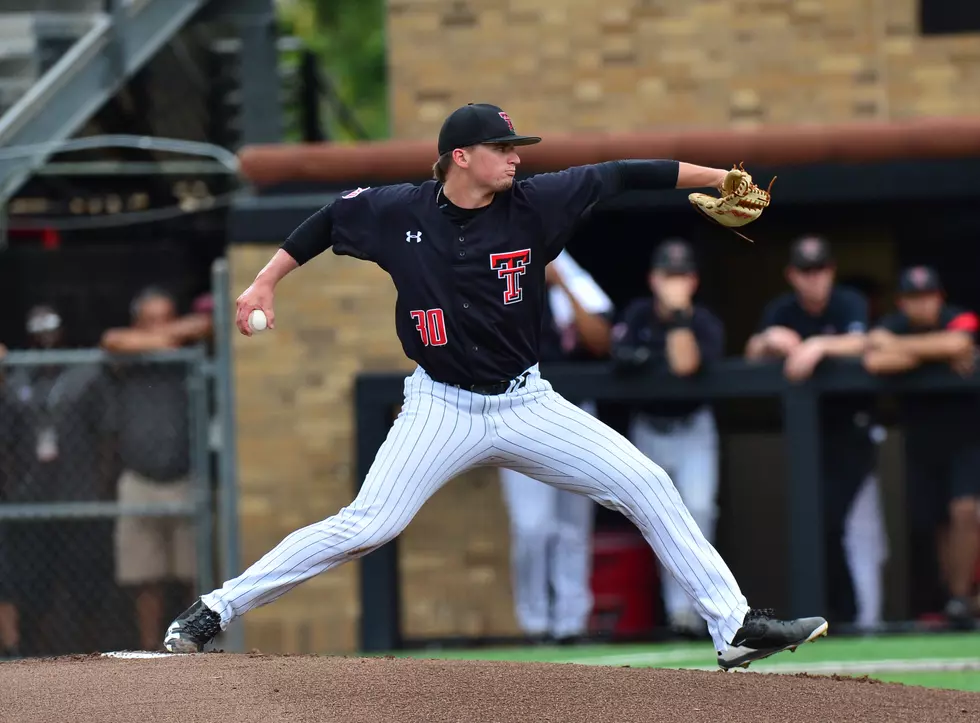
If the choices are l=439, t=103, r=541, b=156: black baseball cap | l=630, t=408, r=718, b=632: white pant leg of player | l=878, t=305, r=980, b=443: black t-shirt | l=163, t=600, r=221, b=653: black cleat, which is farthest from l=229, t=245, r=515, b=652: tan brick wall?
l=439, t=103, r=541, b=156: black baseball cap

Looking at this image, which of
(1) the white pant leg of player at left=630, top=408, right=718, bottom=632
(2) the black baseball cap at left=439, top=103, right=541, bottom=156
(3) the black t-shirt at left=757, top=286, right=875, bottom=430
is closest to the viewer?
(2) the black baseball cap at left=439, top=103, right=541, bottom=156

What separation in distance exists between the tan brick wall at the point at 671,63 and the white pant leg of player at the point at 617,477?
6.08m

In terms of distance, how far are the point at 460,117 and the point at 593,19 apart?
6.19 meters

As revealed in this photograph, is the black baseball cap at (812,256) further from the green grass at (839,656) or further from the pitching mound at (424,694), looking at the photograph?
the pitching mound at (424,694)

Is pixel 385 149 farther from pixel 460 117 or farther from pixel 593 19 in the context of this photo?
pixel 460 117

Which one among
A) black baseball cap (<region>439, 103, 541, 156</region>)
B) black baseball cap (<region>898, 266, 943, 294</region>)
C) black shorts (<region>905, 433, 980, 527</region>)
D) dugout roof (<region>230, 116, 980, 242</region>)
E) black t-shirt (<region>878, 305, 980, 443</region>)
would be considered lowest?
black shorts (<region>905, 433, 980, 527</region>)

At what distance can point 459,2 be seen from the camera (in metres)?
11.6

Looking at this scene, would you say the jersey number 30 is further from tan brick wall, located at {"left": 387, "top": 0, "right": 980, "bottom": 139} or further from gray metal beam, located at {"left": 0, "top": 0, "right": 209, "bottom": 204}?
gray metal beam, located at {"left": 0, "top": 0, "right": 209, "bottom": 204}

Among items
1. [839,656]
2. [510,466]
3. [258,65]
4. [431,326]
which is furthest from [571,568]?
[258,65]

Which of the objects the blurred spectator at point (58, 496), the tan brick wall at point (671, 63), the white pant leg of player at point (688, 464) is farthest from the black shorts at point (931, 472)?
the blurred spectator at point (58, 496)

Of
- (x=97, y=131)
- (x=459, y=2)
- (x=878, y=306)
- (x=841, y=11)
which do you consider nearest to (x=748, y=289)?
(x=878, y=306)

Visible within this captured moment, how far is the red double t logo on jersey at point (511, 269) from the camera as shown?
222 inches

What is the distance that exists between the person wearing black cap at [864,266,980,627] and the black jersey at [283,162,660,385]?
4110 millimetres

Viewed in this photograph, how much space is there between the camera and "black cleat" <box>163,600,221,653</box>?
5.80 metres
